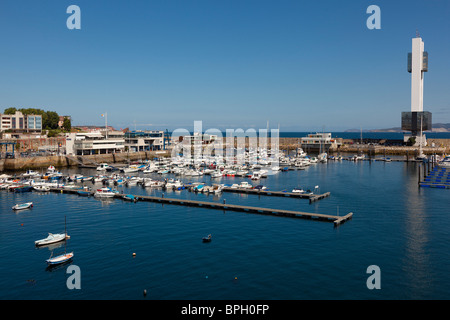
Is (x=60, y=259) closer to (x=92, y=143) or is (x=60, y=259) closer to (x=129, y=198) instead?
(x=129, y=198)

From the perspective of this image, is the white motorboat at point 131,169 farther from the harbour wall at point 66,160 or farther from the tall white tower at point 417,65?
the tall white tower at point 417,65

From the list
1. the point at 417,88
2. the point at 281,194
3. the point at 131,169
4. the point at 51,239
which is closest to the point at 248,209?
the point at 281,194

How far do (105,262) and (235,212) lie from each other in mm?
23252

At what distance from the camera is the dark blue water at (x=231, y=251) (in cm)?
2702

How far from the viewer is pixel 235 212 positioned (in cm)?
5156

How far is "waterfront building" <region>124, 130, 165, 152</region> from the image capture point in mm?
136000

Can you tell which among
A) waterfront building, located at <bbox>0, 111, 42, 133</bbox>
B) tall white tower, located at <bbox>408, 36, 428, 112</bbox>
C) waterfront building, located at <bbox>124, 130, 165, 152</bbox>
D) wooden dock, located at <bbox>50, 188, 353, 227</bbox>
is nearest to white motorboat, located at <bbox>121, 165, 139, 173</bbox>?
wooden dock, located at <bbox>50, 188, 353, 227</bbox>

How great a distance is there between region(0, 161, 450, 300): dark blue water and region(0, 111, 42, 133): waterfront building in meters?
Result: 110

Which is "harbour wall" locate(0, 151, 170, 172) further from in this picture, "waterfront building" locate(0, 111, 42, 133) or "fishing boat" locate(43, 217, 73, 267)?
"fishing boat" locate(43, 217, 73, 267)

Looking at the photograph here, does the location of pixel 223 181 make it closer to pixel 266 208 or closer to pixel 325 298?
pixel 266 208

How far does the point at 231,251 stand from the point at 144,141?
361ft

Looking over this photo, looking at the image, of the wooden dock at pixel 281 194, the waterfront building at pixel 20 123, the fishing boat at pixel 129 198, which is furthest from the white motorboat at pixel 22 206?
the waterfront building at pixel 20 123
